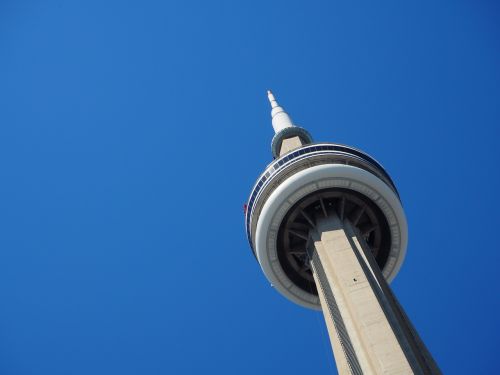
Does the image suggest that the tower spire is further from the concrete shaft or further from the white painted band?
the concrete shaft

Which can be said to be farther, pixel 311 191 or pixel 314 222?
pixel 314 222

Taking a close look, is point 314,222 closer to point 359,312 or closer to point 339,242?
point 339,242

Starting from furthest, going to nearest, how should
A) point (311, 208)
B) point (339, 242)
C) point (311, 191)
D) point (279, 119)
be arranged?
point (279, 119)
point (311, 208)
point (311, 191)
point (339, 242)

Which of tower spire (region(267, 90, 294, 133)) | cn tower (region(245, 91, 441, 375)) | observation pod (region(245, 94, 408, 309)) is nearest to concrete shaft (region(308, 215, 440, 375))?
cn tower (region(245, 91, 441, 375))

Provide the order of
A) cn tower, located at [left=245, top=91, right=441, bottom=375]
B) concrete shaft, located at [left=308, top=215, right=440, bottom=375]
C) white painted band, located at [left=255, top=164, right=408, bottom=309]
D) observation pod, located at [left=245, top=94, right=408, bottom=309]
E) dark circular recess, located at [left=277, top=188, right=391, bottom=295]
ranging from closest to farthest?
1. concrete shaft, located at [left=308, top=215, right=440, bottom=375]
2. cn tower, located at [left=245, top=91, right=441, bottom=375]
3. white painted band, located at [left=255, top=164, right=408, bottom=309]
4. observation pod, located at [left=245, top=94, right=408, bottom=309]
5. dark circular recess, located at [left=277, top=188, right=391, bottom=295]

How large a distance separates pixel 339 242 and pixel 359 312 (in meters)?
6.21

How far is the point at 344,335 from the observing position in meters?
23.4

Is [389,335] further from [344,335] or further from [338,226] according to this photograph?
[338,226]

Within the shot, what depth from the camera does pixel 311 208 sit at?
31547 millimetres

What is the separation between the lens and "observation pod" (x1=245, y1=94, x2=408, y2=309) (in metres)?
29.7

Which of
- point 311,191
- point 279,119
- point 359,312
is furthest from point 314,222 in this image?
point 279,119

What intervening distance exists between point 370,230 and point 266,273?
30.6 ft

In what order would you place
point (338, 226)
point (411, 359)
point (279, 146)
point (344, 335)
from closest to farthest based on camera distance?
1. point (411, 359)
2. point (344, 335)
3. point (338, 226)
4. point (279, 146)

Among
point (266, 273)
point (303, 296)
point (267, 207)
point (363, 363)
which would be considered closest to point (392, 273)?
point (303, 296)
